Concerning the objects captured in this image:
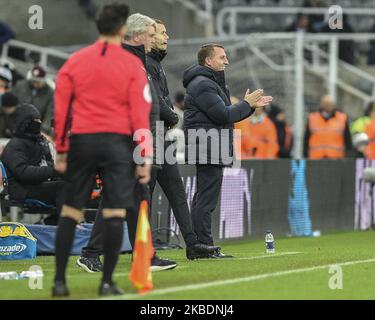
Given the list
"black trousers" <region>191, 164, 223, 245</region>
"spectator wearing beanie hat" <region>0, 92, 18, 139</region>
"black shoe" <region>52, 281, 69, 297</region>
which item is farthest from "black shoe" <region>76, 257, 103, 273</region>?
"spectator wearing beanie hat" <region>0, 92, 18, 139</region>

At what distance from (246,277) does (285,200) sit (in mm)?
7102

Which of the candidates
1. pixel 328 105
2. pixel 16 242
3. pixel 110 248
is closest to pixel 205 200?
pixel 16 242

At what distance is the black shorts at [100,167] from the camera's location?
874cm

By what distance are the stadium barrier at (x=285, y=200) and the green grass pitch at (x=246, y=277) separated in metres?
1.84

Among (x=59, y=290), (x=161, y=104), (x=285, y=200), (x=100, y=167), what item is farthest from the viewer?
(x=285, y=200)

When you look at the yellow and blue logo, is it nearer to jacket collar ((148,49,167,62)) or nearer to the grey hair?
jacket collar ((148,49,167,62))

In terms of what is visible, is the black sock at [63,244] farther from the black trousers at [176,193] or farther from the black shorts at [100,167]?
the black trousers at [176,193]

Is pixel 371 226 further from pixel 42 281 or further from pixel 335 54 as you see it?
pixel 42 281

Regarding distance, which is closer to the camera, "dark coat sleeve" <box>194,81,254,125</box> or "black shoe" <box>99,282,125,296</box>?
"black shoe" <box>99,282,125,296</box>

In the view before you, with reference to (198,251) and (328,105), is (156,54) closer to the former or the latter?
(198,251)

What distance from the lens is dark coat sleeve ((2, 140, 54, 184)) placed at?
13.5 metres

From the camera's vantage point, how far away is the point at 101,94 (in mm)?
8727

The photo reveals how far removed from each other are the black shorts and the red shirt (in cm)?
7
